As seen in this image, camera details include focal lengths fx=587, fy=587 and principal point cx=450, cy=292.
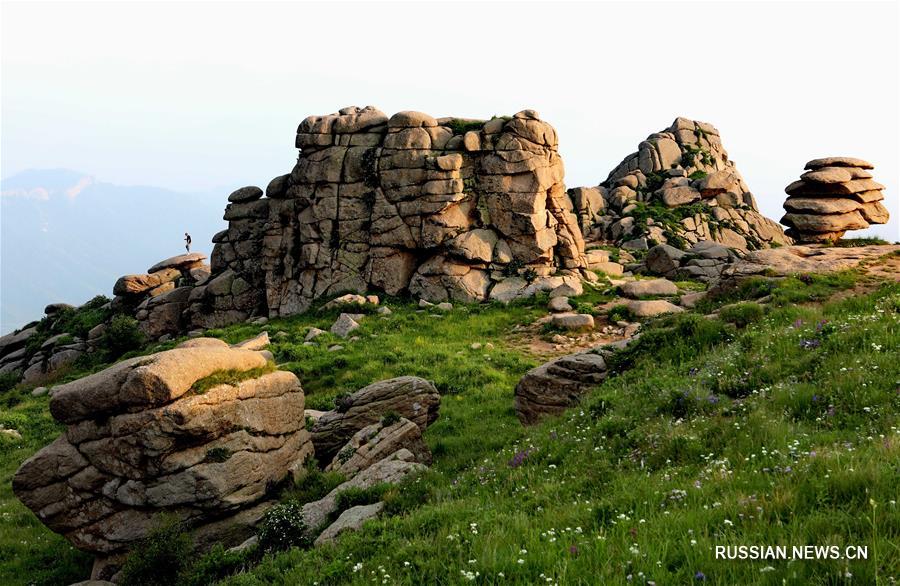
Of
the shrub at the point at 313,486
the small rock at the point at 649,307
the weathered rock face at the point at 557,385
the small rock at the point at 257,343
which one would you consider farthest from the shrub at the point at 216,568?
the small rock at the point at 649,307

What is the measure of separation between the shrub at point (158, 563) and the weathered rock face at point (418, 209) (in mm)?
27923

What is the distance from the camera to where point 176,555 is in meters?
13.7

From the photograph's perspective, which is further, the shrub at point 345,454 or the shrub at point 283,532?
the shrub at point 345,454

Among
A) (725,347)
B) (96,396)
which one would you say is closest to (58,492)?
(96,396)

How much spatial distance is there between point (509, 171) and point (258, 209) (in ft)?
76.4

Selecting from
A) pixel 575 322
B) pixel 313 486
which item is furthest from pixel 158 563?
pixel 575 322

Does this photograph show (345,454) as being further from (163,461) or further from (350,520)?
(350,520)

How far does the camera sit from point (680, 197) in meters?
67.6

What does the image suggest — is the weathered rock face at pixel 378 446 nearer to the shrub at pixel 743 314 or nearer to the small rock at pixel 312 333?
the shrub at pixel 743 314

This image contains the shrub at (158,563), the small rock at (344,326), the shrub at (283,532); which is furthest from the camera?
the small rock at (344,326)

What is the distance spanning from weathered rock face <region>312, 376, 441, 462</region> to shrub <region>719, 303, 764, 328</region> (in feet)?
33.0

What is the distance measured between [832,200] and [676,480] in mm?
41559

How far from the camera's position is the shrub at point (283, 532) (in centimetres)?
1241

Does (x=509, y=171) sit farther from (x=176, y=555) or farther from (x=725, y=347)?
(x=176, y=555)
